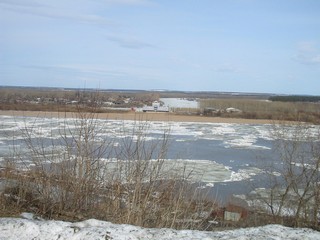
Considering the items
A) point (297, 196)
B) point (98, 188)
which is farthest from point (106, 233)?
point (297, 196)

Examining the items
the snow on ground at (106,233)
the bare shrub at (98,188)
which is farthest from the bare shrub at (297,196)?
the snow on ground at (106,233)

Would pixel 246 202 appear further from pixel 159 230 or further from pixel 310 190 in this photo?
pixel 159 230

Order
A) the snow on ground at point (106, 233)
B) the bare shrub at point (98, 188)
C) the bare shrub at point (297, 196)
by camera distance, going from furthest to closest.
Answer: the bare shrub at point (297, 196) < the bare shrub at point (98, 188) < the snow on ground at point (106, 233)

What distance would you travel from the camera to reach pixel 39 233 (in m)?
3.81

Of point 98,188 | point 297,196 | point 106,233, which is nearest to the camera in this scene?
point 106,233

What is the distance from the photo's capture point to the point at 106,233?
12.6ft

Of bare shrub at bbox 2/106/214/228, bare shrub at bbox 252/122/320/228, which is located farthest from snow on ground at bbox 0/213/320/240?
bare shrub at bbox 252/122/320/228

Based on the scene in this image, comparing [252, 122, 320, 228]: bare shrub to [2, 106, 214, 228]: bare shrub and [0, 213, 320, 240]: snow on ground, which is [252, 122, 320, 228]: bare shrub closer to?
[2, 106, 214, 228]: bare shrub

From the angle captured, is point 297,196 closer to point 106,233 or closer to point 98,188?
point 98,188

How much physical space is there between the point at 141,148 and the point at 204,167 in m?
10.6

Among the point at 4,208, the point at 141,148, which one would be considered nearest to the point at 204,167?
Answer: the point at 141,148

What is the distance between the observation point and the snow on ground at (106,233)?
3.80m

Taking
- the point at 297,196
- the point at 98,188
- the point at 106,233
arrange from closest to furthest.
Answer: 1. the point at 106,233
2. the point at 98,188
3. the point at 297,196

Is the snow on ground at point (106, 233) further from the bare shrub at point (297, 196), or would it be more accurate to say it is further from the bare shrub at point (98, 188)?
the bare shrub at point (297, 196)
